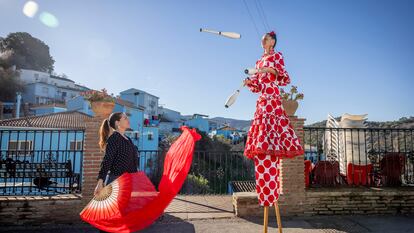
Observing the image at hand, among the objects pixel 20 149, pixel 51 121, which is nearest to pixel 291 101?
pixel 20 149

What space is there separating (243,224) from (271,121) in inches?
93.5

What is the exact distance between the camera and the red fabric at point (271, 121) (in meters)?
3.24

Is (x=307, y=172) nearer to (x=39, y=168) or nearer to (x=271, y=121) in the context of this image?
(x=271, y=121)

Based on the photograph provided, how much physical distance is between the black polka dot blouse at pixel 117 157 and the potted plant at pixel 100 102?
2116 millimetres

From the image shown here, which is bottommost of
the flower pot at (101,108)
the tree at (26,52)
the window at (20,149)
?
the window at (20,149)

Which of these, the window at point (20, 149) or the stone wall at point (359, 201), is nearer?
the stone wall at point (359, 201)

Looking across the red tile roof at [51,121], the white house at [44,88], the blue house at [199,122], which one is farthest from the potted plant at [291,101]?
the white house at [44,88]

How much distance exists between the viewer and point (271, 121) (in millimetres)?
3330

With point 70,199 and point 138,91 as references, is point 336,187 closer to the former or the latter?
point 70,199

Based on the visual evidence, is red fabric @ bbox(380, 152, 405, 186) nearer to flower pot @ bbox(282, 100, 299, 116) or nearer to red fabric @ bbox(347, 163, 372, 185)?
red fabric @ bbox(347, 163, 372, 185)

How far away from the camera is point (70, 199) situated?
5.11m

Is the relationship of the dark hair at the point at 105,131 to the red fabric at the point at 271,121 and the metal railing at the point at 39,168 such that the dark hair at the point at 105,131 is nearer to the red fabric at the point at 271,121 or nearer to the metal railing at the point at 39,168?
the red fabric at the point at 271,121

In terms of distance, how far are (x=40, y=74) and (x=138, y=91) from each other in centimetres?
2679

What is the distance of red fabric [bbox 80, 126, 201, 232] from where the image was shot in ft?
8.40
